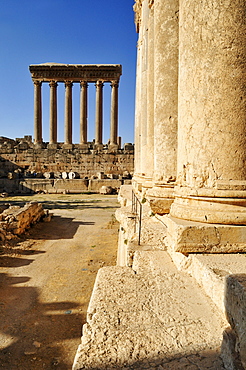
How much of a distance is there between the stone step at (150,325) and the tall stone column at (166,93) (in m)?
2.71

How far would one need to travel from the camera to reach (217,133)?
10.9 ft

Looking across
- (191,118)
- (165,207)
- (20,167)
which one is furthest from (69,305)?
(20,167)

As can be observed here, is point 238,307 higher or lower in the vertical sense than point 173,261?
higher

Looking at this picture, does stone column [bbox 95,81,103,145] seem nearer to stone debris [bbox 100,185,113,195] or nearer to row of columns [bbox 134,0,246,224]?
stone debris [bbox 100,185,113,195]

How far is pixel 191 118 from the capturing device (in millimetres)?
3574

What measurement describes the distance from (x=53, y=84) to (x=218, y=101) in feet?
98.6

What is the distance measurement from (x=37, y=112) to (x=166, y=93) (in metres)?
27.7

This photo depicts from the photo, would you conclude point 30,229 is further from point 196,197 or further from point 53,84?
point 53,84

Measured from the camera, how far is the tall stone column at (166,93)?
5.34 m

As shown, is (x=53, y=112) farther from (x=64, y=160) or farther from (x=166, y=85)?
(x=166, y=85)

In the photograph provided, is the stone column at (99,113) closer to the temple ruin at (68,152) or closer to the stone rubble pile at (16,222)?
the temple ruin at (68,152)

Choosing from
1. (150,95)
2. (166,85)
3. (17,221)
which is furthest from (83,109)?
(166,85)

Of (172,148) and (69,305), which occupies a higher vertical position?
(172,148)

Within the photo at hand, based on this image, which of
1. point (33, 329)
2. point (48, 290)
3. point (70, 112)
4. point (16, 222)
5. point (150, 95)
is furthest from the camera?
point (70, 112)
